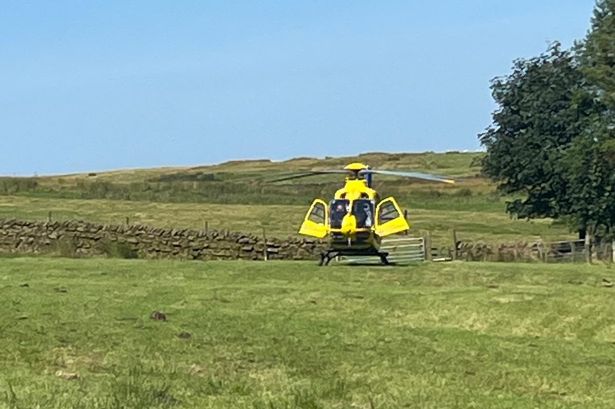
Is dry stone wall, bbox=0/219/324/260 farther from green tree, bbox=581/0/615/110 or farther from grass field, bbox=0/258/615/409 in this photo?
green tree, bbox=581/0/615/110

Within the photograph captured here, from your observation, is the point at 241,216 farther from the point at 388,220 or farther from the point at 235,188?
the point at 388,220

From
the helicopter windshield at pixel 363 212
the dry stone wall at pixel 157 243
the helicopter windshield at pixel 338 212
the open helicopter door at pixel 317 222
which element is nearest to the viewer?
the helicopter windshield at pixel 363 212

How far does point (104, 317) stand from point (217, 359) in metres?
4.04

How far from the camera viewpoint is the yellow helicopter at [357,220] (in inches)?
1119

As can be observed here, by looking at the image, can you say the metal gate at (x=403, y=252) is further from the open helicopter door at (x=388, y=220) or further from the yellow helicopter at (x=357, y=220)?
the open helicopter door at (x=388, y=220)

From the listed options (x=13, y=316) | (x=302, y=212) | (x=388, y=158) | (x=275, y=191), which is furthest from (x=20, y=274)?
(x=388, y=158)

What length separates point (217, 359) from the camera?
1407 centimetres

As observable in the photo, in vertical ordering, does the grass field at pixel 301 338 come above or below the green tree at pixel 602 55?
below

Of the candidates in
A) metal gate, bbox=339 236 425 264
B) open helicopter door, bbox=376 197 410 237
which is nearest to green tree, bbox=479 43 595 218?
metal gate, bbox=339 236 425 264

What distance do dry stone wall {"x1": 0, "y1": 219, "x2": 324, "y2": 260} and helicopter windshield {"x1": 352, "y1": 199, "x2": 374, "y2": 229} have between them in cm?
724

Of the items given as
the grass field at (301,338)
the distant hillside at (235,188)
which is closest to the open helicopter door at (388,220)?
the grass field at (301,338)

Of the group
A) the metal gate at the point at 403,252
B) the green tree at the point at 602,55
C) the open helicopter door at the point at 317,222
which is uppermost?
the green tree at the point at 602,55

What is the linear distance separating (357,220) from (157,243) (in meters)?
9.22

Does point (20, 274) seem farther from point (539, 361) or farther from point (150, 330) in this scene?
point (539, 361)
